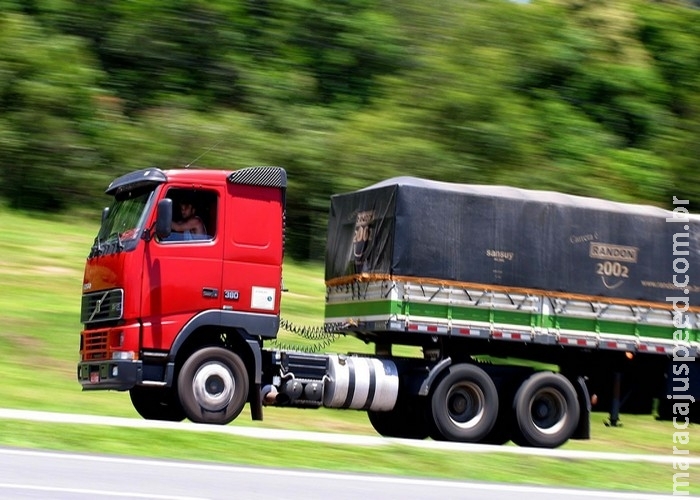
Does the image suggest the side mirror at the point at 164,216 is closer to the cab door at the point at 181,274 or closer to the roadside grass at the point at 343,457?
the cab door at the point at 181,274

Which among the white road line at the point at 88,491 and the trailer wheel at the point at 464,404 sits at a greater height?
the trailer wheel at the point at 464,404

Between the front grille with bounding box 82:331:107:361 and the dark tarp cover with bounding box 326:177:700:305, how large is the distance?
11.7 ft

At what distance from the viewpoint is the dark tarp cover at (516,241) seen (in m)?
15.3

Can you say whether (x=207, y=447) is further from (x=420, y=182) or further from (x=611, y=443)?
(x=611, y=443)

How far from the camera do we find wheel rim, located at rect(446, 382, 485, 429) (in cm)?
1554

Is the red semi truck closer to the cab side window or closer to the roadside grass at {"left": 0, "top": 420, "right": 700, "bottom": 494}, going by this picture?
the cab side window

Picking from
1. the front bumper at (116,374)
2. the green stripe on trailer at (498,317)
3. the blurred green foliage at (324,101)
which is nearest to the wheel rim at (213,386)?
the front bumper at (116,374)

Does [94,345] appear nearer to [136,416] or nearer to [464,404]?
[136,416]

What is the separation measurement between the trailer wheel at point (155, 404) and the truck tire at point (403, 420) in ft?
9.27

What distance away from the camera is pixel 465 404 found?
15734 mm

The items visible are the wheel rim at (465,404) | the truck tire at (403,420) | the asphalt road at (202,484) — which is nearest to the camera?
the asphalt road at (202,484)

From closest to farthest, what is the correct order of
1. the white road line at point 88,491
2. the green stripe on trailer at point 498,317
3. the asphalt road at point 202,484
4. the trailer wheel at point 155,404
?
the white road line at point 88,491 < the asphalt road at point 202,484 < the trailer wheel at point 155,404 < the green stripe on trailer at point 498,317

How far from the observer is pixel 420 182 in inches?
611

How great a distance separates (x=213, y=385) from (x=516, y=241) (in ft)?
14.6
